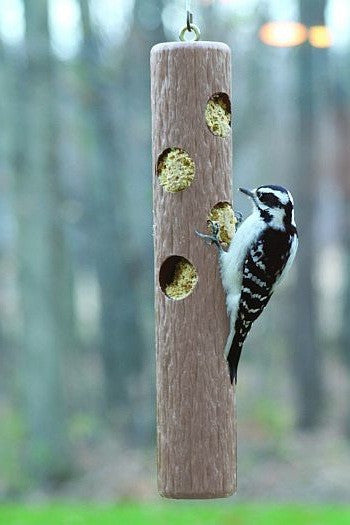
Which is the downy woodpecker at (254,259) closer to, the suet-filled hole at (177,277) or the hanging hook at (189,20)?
the suet-filled hole at (177,277)

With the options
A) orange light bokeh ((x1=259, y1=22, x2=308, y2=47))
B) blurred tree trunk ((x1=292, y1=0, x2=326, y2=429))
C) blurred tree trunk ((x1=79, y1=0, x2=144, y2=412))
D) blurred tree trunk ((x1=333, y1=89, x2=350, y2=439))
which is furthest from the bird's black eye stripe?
blurred tree trunk ((x1=333, y1=89, x2=350, y2=439))

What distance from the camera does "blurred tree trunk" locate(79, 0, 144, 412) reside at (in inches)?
484

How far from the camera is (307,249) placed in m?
14.0

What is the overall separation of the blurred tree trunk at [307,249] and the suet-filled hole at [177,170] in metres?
9.00

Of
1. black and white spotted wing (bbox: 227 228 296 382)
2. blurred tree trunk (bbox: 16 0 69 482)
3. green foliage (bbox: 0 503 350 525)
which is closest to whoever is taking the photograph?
black and white spotted wing (bbox: 227 228 296 382)

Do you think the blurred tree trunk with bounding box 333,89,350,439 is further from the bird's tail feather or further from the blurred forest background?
the bird's tail feather

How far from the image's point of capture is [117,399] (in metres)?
14.0

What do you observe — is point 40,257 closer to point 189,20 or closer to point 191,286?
point 191,286

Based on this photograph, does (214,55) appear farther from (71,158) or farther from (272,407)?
(71,158)

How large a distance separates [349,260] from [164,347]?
39.1 ft

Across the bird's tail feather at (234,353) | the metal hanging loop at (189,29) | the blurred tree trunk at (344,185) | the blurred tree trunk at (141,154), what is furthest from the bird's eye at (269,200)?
the blurred tree trunk at (344,185)

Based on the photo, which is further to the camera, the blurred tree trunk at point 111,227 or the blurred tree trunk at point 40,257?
the blurred tree trunk at point 111,227

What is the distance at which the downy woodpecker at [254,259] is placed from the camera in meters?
4.04

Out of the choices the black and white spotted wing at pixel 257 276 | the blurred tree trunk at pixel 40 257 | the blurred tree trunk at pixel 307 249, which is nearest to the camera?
the black and white spotted wing at pixel 257 276
